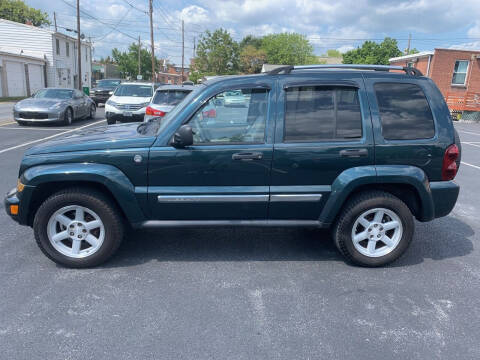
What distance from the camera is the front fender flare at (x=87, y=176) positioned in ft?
11.7

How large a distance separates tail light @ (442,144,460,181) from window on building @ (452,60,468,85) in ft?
89.3

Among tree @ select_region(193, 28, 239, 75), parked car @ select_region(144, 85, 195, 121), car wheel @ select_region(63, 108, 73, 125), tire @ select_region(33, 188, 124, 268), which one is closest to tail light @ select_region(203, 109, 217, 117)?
tire @ select_region(33, 188, 124, 268)

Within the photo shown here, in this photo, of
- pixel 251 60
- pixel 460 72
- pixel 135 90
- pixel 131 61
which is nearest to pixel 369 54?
pixel 251 60

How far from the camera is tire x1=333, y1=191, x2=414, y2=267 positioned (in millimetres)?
3859

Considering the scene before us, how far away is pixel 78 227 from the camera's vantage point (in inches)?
149

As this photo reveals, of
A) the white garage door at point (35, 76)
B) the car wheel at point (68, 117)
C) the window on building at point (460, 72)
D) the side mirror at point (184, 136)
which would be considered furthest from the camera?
the white garage door at point (35, 76)

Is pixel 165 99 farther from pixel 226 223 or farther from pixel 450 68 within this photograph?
pixel 450 68

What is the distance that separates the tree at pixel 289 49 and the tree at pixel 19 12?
40.1 meters

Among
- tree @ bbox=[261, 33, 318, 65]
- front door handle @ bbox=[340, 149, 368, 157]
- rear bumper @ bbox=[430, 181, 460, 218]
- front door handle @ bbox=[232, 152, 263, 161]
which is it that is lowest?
rear bumper @ bbox=[430, 181, 460, 218]

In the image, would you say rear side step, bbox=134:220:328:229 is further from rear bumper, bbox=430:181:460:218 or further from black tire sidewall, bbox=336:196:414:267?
rear bumper, bbox=430:181:460:218

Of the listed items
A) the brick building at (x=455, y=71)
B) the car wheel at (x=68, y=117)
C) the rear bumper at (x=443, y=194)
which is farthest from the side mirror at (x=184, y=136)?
the brick building at (x=455, y=71)

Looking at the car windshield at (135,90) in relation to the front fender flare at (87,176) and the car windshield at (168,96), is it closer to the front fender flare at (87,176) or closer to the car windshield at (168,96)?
the car windshield at (168,96)

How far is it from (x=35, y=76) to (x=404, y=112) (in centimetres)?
3842

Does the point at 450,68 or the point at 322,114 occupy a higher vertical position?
the point at 450,68
